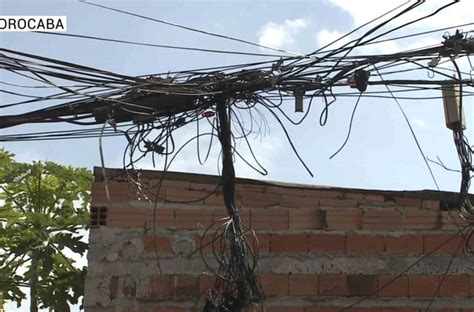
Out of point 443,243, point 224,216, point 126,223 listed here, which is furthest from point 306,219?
point 126,223

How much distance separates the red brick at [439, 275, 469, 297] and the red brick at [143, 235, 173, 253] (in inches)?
69.3

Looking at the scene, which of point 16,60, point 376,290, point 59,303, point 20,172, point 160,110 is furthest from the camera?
point 20,172

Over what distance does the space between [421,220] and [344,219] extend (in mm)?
499

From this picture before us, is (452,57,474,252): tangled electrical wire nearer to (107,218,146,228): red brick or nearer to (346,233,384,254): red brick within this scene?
(346,233,384,254): red brick

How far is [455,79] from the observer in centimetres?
427

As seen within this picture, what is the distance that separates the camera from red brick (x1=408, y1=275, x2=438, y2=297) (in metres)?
A: 4.61

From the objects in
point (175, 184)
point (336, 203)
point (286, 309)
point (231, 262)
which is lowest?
→ point (286, 309)

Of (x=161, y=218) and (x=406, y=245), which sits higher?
(x=161, y=218)

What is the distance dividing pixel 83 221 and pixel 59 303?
2.27 feet

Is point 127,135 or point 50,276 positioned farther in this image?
point 50,276

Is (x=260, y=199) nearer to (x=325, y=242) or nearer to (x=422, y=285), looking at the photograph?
(x=325, y=242)

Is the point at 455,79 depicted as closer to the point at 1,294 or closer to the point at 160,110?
the point at 160,110

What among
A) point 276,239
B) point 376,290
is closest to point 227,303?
point 276,239

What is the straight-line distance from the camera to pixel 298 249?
471cm
